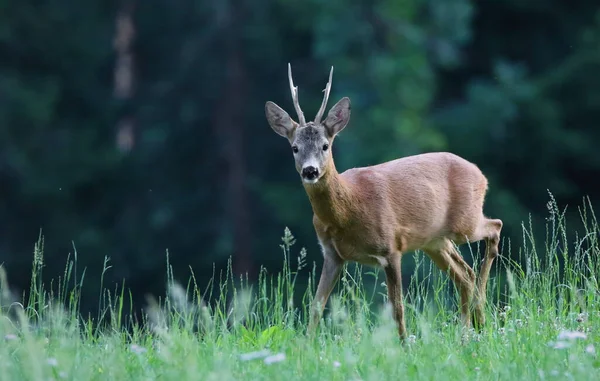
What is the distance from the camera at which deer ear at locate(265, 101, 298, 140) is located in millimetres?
6941

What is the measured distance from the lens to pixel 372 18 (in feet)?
65.1

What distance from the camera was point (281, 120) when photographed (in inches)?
274

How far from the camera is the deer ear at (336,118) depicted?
6852 mm

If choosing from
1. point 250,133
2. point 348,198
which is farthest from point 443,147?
point 348,198

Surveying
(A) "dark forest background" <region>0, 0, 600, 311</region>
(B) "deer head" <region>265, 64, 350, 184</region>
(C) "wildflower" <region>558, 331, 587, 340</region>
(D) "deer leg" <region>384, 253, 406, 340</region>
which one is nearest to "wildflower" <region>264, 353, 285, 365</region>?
(C) "wildflower" <region>558, 331, 587, 340</region>

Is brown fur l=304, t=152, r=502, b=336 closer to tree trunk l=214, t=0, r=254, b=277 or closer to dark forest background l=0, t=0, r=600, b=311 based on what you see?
dark forest background l=0, t=0, r=600, b=311

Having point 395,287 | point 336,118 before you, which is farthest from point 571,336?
point 336,118

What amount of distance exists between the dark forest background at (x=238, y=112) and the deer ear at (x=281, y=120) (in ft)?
35.7

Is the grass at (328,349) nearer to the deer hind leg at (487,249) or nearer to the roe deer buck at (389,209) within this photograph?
the roe deer buck at (389,209)

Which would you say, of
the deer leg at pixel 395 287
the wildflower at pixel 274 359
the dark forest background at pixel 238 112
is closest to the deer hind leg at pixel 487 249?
the deer leg at pixel 395 287

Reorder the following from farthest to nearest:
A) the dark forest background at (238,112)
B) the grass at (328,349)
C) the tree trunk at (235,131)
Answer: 1. the tree trunk at (235,131)
2. the dark forest background at (238,112)
3. the grass at (328,349)

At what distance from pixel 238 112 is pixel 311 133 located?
14171 millimetres

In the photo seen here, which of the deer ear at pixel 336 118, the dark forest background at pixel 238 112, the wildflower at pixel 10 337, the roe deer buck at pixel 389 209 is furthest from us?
the dark forest background at pixel 238 112

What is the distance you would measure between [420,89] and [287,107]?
2.12m
